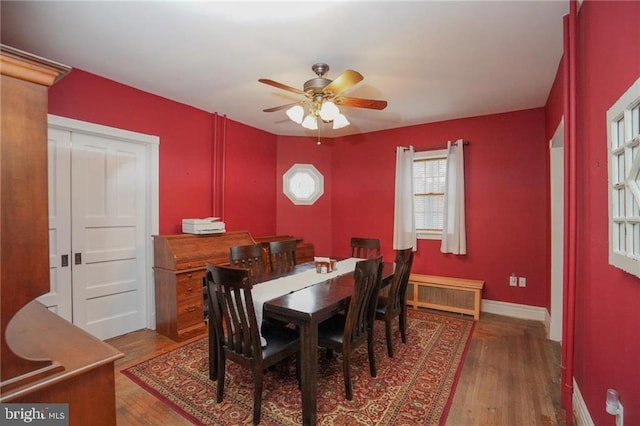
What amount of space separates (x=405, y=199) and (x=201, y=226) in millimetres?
2785

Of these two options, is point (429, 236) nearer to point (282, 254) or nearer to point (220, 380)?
point (282, 254)

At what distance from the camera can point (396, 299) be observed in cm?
283

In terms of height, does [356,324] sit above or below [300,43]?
below

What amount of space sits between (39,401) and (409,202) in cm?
414

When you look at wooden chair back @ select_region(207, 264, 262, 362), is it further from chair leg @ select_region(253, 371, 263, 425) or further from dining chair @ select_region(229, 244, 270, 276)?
dining chair @ select_region(229, 244, 270, 276)

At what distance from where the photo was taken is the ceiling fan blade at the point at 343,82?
6.85 ft

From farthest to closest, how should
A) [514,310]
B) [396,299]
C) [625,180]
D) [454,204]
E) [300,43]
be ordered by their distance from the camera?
[454,204] < [514,310] < [396,299] < [300,43] < [625,180]

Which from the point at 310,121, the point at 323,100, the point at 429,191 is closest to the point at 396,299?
the point at 310,121

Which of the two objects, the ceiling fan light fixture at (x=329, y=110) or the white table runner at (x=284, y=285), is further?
the ceiling fan light fixture at (x=329, y=110)

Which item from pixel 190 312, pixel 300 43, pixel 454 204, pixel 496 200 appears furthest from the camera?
pixel 454 204

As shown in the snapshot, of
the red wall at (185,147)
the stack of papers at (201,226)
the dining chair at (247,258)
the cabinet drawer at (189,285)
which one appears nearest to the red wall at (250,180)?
the red wall at (185,147)

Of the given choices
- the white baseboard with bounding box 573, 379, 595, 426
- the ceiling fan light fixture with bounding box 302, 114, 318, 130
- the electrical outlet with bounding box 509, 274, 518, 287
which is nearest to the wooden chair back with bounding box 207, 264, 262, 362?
the ceiling fan light fixture with bounding box 302, 114, 318, 130

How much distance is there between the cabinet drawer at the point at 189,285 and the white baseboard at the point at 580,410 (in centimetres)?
319

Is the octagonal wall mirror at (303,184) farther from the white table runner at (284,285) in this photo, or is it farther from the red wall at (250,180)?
the white table runner at (284,285)
